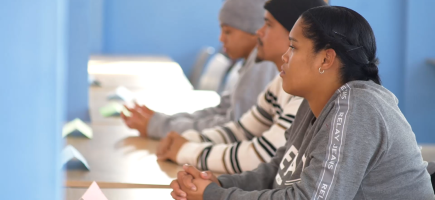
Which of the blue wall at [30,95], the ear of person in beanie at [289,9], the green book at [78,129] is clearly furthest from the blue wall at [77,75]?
the blue wall at [30,95]

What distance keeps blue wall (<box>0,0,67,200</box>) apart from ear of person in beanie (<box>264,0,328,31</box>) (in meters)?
1.07

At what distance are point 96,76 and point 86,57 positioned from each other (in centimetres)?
147

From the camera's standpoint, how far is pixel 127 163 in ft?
5.69

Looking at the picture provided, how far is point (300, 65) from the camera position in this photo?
1114mm

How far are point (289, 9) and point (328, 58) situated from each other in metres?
0.62

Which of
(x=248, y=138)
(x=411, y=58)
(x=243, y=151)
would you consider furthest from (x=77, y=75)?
(x=411, y=58)

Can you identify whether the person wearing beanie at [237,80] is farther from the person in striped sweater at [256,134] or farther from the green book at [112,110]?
the green book at [112,110]

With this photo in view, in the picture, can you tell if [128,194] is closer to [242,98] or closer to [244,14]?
[242,98]

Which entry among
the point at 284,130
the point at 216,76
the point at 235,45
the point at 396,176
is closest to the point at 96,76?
the point at 216,76

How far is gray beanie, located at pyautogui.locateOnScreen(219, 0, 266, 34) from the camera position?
2316mm

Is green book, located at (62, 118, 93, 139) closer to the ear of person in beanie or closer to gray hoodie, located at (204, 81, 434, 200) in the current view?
the ear of person in beanie

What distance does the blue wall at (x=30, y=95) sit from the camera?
0.59 meters

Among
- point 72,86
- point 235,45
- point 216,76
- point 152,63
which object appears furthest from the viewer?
point 152,63

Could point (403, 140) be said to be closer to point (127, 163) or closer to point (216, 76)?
point (127, 163)
